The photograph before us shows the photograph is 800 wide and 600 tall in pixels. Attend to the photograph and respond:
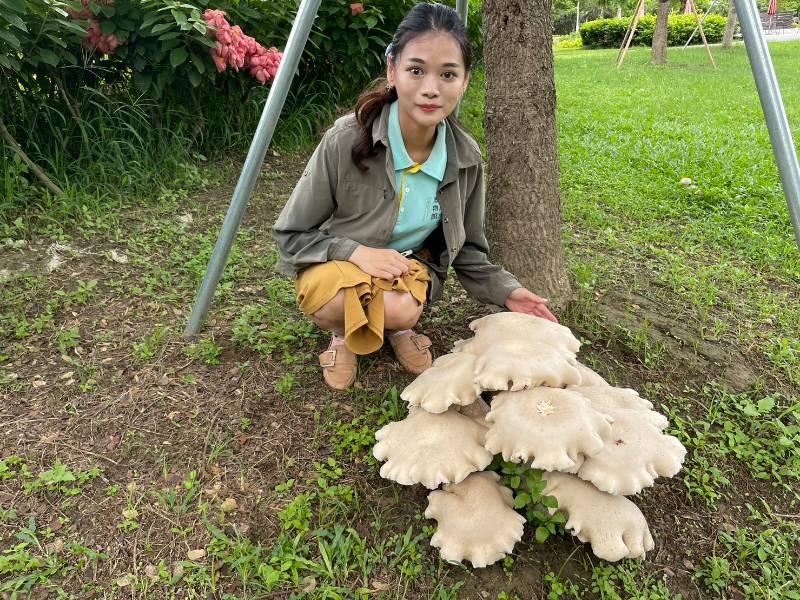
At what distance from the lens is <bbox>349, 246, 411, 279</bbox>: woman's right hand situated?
2324 millimetres

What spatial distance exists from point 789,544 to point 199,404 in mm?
2278

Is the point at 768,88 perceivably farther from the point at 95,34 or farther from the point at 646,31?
the point at 646,31

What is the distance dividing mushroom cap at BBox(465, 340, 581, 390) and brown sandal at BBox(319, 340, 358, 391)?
2.64 ft

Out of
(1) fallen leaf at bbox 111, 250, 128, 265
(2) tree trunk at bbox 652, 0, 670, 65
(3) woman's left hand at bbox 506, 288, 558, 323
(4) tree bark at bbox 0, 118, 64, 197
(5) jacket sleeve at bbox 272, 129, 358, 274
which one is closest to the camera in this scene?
(5) jacket sleeve at bbox 272, 129, 358, 274

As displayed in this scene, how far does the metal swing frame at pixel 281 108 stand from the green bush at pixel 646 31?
92.6 feet

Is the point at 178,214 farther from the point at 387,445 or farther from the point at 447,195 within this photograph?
the point at 387,445

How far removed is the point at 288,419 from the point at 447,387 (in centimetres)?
83

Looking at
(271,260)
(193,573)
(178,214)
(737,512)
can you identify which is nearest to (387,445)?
(193,573)

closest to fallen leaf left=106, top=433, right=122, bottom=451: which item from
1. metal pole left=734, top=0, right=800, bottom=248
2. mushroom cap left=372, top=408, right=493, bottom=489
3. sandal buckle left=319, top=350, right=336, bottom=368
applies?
sandal buckle left=319, top=350, right=336, bottom=368

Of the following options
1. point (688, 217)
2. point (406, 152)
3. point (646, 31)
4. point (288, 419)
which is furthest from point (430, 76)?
point (646, 31)

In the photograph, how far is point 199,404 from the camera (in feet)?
8.14

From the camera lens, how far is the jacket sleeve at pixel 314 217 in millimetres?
2361

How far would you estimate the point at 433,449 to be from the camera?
1.87 m

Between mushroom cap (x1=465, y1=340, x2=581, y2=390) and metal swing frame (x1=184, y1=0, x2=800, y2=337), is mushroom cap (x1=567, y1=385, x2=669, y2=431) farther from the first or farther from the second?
metal swing frame (x1=184, y1=0, x2=800, y2=337)
